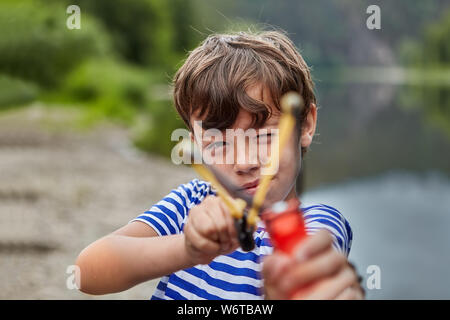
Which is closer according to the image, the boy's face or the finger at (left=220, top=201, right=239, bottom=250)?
the finger at (left=220, top=201, right=239, bottom=250)

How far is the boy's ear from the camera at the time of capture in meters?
0.73

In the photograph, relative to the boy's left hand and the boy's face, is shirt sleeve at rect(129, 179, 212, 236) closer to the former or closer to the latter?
the boy's face

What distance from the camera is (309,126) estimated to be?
2.42ft

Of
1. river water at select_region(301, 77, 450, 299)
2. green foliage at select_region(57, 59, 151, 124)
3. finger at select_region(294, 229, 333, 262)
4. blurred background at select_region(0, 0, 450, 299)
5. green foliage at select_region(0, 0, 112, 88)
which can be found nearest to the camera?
finger at select_region(294, 229, 333, 262)

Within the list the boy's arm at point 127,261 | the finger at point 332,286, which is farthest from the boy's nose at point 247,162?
the finger at point 332,286

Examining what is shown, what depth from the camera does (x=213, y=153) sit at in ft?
2.07

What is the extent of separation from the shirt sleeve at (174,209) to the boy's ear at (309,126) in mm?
142

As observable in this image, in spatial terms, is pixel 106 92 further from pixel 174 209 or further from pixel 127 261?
pixel 127 261

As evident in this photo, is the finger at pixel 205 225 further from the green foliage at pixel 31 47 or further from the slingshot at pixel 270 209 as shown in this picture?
the green foliage at pixel 31 47

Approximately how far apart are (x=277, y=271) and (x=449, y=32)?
22.4 metres

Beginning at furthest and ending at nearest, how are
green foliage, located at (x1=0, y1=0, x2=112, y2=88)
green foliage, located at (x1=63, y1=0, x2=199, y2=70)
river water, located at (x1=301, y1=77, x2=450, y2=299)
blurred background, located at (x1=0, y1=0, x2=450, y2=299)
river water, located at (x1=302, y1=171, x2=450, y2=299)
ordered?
green foliage, located at (x1=63, y1=0, x2=199, y2=70)
river water, located at (x1=301, y1=77, x2=450, y2=299)
river water, located at (x1=302, y1=171, x2=450, y2=299)
green foliage, located at (x1=0, y1=0, x2=112, y2=88)
blurred background, located at (x1=0, y1=0, x2=450, y2=299)

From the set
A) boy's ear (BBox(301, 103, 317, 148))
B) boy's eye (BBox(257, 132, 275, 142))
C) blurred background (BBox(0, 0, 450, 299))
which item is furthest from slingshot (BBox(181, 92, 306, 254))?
blurred background (BBox(0, 0, 450, 299))

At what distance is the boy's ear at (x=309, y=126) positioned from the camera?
2.38ft

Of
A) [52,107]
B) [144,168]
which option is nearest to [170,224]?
[144,168]
